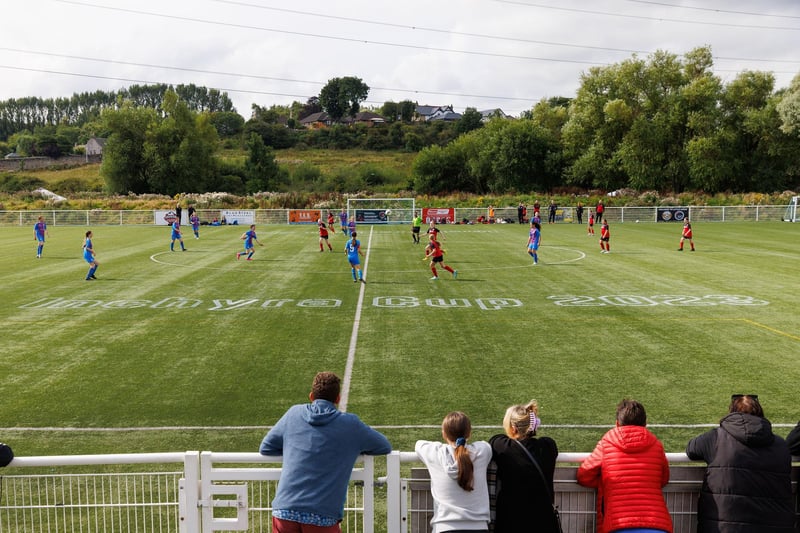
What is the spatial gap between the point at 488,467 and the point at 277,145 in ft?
464

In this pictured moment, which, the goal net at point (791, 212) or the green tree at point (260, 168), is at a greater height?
the green tree at point (260, 168)

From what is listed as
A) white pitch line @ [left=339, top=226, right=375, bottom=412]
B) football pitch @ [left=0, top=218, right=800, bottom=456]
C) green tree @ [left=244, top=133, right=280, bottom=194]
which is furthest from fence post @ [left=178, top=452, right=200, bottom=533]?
green tree @ [left=244, top=133, right=280, bottom=194]

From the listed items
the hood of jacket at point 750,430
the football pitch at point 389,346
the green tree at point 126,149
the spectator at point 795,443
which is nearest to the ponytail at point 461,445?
the hood of jacket at point 750,430

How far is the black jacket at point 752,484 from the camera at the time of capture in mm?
5039

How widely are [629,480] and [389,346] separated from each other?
10.5m

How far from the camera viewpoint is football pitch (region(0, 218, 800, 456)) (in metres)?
10.8

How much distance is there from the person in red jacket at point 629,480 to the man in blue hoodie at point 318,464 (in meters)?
1.52

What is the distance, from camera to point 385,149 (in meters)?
141

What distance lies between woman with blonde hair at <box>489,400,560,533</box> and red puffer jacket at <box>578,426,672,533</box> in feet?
1.18

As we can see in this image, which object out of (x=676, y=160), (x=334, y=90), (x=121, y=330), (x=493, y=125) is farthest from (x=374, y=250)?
(x=334, y=90)

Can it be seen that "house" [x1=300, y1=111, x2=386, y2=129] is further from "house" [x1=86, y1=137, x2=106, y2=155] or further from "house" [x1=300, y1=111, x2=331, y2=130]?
"house" [x1=86, y1=137, x2=106, y2=155]

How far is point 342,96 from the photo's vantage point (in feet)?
613

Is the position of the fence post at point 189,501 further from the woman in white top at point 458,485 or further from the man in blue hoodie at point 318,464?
the woman in white top at point 458,485

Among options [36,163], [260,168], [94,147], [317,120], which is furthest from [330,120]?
[260,168]
